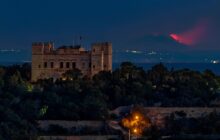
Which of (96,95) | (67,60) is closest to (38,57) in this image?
(67,60)

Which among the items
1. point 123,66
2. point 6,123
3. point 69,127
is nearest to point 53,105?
point 69,127

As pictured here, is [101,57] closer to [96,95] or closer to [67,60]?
[67,60]

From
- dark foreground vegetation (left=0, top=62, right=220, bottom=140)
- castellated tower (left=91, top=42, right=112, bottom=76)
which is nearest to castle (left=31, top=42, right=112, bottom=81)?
castellated tower (left=91, top=42, right=112, bottom=76)

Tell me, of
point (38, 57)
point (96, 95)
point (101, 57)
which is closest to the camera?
point (96, 95)

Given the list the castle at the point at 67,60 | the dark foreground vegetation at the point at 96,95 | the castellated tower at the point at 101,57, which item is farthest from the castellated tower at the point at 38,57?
the dark foreground vegetation at the point at 96,95

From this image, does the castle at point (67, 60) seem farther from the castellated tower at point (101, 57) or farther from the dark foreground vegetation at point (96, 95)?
the dark foreground vegetation at point (96, 95)

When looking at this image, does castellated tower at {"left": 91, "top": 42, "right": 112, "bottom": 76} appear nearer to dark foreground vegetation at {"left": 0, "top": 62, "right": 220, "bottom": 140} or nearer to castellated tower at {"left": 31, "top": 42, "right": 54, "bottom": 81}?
castellated tower at {"left": 31, "top": 42, "right": 54, "bottom": 81}
